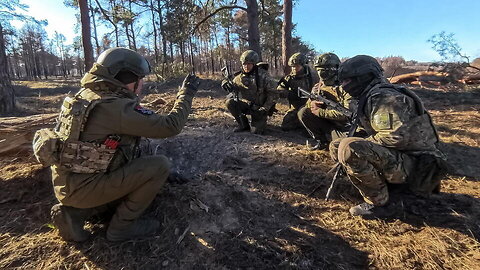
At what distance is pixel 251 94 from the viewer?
21.7ft

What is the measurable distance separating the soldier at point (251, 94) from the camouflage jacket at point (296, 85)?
17.2 inches

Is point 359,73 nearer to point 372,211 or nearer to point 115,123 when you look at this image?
point 372,211

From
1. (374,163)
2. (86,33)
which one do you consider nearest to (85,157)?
(374,163)

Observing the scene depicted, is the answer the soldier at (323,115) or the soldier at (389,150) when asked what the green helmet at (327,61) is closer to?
the soldier at (323,115)

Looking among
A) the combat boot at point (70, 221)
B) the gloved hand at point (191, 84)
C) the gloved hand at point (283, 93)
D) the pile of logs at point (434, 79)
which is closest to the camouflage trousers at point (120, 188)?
the combat boot at point (70, 221)

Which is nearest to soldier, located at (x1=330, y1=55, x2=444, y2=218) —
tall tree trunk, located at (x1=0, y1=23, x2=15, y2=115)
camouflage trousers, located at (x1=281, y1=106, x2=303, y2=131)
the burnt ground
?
the burnt ground

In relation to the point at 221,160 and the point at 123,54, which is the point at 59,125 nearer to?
the point at 123,54

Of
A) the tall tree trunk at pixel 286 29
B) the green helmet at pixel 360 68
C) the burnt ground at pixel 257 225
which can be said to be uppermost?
the tall tree trunk at pixel 286 29

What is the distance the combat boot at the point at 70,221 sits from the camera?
2699mm

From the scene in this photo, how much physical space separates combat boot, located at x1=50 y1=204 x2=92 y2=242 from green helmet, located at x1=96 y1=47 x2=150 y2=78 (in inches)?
48.2

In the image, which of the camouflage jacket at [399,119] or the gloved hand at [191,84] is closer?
the camouflage jacket at [399,119]

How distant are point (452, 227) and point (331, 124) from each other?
2592 millimetres

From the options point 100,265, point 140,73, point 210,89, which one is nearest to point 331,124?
point 140,73

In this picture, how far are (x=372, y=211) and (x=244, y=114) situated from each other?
3.67m
